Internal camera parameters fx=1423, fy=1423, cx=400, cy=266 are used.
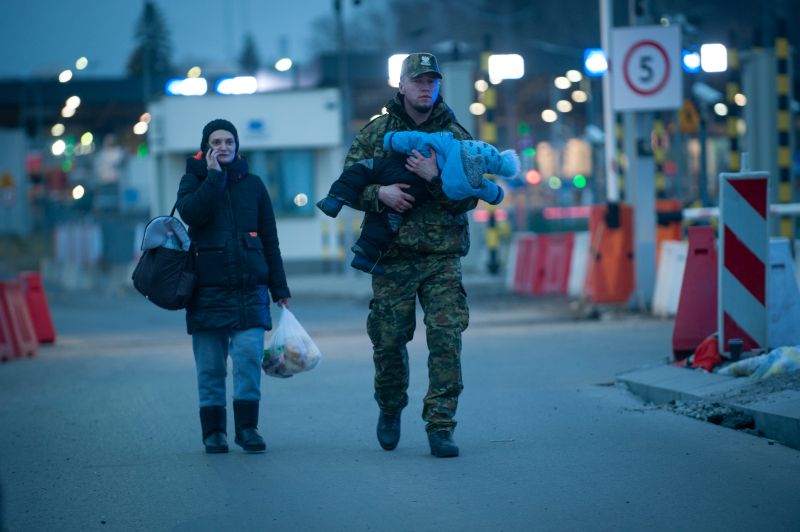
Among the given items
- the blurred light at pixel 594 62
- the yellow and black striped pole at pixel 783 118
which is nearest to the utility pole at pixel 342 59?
the blurred light at pixel 594 62

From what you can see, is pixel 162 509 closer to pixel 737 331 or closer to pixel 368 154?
pixel 368 154

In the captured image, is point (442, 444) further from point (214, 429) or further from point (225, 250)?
point (225, 250)

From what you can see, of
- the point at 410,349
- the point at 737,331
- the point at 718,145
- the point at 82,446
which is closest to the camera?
the point at 82,446

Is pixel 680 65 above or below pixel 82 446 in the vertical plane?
above

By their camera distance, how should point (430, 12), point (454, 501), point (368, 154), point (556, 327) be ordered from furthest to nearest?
1. point (430, 12)
2. point (556, 327)
3. point (368, 154)
4. point (454, 501)

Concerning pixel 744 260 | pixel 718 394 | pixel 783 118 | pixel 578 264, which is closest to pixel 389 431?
pixel 718 394

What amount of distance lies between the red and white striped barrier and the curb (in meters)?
0.43

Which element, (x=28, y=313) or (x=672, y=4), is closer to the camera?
→ (x=28, y=313)

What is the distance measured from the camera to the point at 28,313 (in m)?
16.5

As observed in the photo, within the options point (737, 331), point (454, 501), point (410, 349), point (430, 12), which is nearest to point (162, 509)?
point (454, 501)

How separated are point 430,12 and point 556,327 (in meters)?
70.8

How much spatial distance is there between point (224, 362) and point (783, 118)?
16.1 metres

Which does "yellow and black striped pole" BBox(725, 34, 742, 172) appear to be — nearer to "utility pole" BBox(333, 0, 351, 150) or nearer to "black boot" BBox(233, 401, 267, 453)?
"utility pole" BBox(333, 0, 351, 150)

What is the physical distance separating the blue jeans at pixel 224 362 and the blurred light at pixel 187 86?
2643cm
